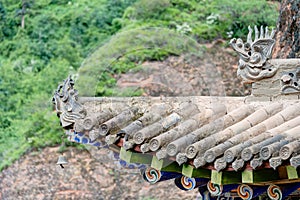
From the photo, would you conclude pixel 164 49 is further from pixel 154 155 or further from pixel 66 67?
pixel 154 155

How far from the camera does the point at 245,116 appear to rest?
191 inches

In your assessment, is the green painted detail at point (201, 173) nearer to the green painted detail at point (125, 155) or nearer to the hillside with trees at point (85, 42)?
the green painted detail at point (125, 155)

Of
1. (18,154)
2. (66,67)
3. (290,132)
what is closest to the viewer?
(290,132)

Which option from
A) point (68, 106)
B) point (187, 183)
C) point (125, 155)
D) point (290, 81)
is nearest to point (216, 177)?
point (187, 183)

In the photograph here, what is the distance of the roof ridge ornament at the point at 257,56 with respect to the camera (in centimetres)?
500

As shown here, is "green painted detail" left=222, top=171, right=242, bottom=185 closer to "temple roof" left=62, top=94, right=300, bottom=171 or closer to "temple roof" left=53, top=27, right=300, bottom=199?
"temple roof" left=53, top=27, right=300, bottom=199

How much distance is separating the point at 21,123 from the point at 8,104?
119 cm

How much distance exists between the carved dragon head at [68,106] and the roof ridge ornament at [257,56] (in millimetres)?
1204

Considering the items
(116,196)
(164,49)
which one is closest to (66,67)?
(164,49)

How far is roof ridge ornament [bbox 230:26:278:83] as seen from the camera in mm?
5004

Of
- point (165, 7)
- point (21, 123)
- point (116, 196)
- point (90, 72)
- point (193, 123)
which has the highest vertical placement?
point (165, 7)

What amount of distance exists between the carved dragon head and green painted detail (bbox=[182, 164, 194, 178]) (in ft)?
2.72

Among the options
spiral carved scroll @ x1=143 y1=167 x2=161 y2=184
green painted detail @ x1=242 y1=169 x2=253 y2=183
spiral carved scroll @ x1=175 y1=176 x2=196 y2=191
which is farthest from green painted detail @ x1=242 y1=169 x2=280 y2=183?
spiral carved scroll @ x1=143 y1=167 x2=161 y2=184

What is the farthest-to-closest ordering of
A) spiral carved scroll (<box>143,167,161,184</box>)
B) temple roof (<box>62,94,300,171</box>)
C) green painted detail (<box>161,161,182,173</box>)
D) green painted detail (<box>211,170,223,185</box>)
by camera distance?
spiral carved scroll (<box>143,167,161,184</box>) < green painted detail (<box>161,161,182,173</box>) < green painted detail (<box>211,170,223,185</box>) < temple roof (<box>62,94,300,171</box>)
